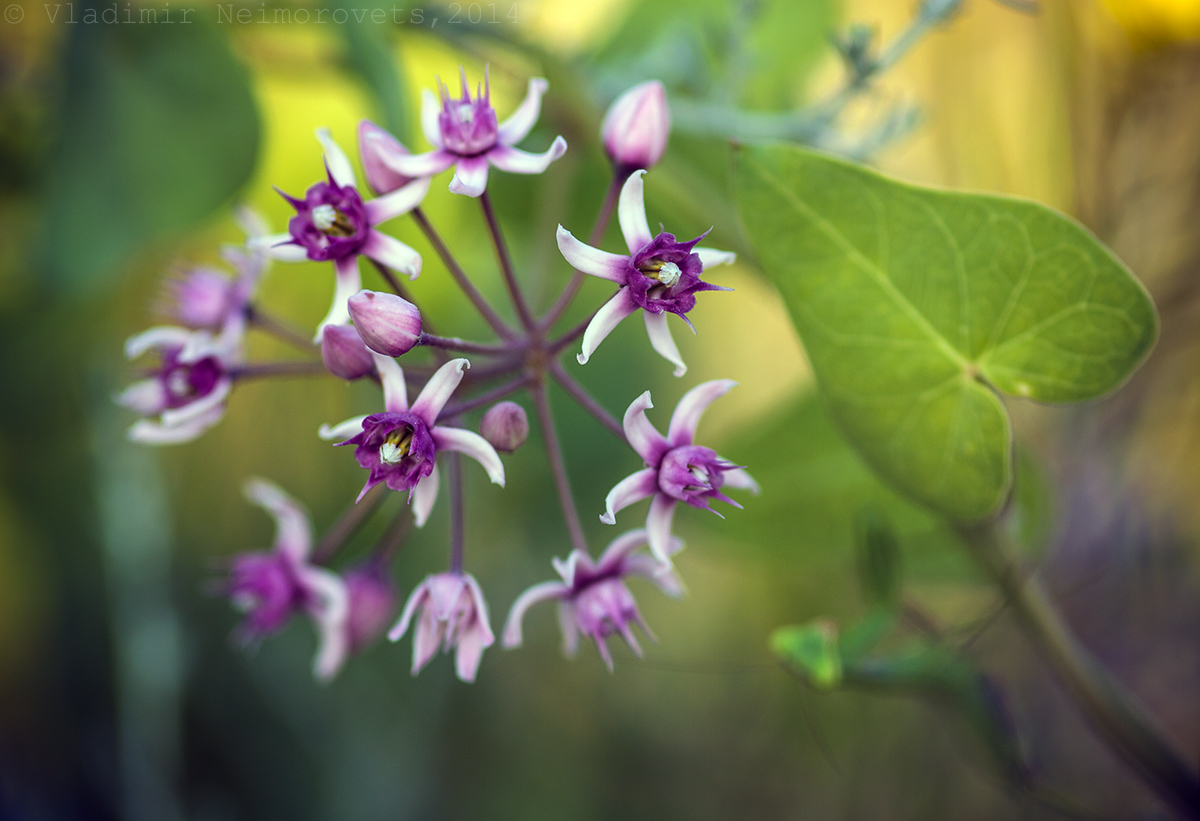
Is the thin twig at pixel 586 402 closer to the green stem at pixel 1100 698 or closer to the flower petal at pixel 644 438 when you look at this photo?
the flower petal at pixel 644 438

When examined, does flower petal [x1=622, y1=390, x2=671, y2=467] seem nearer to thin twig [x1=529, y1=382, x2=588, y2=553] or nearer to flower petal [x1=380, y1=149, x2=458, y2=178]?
thin twig [x1=529, y1=382, x2=588, y2=553]

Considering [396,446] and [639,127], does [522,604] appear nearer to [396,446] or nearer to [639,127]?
[396,446]

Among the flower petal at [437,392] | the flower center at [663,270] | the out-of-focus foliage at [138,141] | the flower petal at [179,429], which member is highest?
the out-of-focus foliage at [138,141]

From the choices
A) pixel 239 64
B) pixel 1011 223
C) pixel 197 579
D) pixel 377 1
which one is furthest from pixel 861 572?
pixel 197 579

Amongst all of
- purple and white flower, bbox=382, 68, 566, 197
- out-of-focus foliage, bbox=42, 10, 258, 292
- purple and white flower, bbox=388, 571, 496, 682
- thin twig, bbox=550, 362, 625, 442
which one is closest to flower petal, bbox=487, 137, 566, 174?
purple and white flower, bbox=382, 68, 566, 197

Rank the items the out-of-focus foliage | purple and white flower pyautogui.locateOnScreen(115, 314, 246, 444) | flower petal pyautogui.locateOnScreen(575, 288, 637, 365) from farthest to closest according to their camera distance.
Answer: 1. the out-of-focus foliage
2. purple and white flower pyautogui.locateOnScreen(115, 314, 246, 444)
3. flower petal pyautogui.locateOnScreen(575, 288, 637, 365)

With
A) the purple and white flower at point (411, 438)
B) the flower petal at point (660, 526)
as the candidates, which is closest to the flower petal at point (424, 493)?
the purple and white flower at point (411, 438)

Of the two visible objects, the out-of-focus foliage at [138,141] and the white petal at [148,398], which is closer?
the white petal at [148,398]
